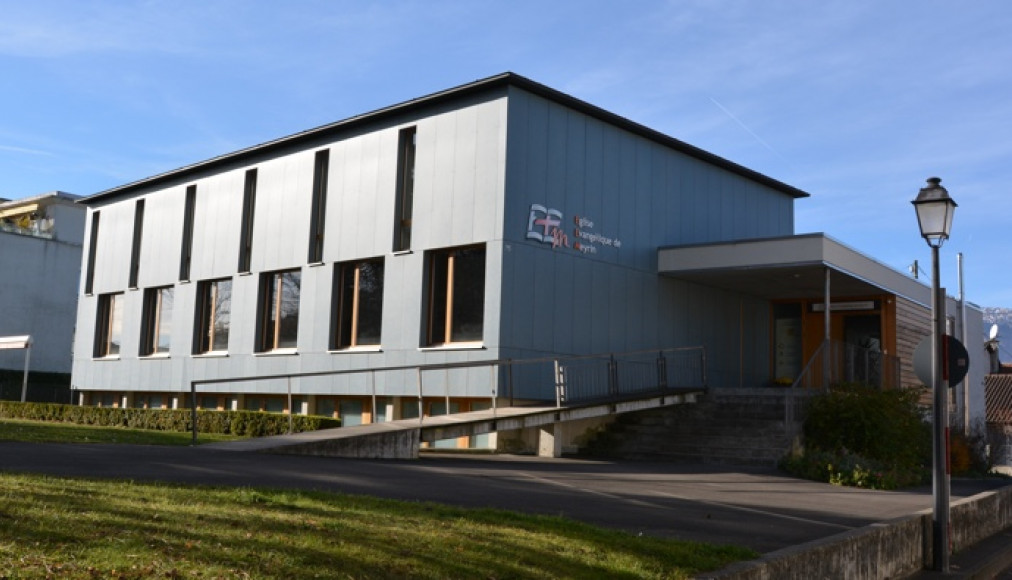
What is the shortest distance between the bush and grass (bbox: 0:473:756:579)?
1026 cm

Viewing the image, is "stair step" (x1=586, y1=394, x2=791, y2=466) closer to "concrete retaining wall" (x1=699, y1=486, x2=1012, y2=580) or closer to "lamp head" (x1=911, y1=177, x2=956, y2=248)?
"concrete retaining wall" (x1=699, y1=486, x2=1012, y2=580)

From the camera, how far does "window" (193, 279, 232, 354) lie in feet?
91.8

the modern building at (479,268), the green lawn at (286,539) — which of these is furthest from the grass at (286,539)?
the modern building at (479,268)

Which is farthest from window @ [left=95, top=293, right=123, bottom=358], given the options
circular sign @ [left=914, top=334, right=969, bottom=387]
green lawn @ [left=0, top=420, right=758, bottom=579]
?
circular sign @ [left=914, top=334, right=969, bottom=387]

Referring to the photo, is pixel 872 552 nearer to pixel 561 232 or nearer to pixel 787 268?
pixel 561 232

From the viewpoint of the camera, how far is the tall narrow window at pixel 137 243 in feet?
107

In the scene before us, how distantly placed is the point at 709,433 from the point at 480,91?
344 inches

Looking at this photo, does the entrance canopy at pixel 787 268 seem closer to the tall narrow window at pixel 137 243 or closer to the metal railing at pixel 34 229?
the tall narrow window at pixel 137 243

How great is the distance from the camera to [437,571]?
5609mm

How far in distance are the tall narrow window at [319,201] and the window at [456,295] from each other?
4542 mm

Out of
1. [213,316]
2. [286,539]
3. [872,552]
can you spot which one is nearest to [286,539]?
[286,539]

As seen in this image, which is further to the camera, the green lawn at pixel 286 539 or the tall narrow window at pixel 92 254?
the tall narrow window at pixel 92 254

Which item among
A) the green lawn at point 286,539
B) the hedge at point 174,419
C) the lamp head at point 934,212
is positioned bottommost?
the green lawn at point 286,539

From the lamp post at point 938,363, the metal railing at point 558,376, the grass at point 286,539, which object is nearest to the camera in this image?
the grass at point 286,539
